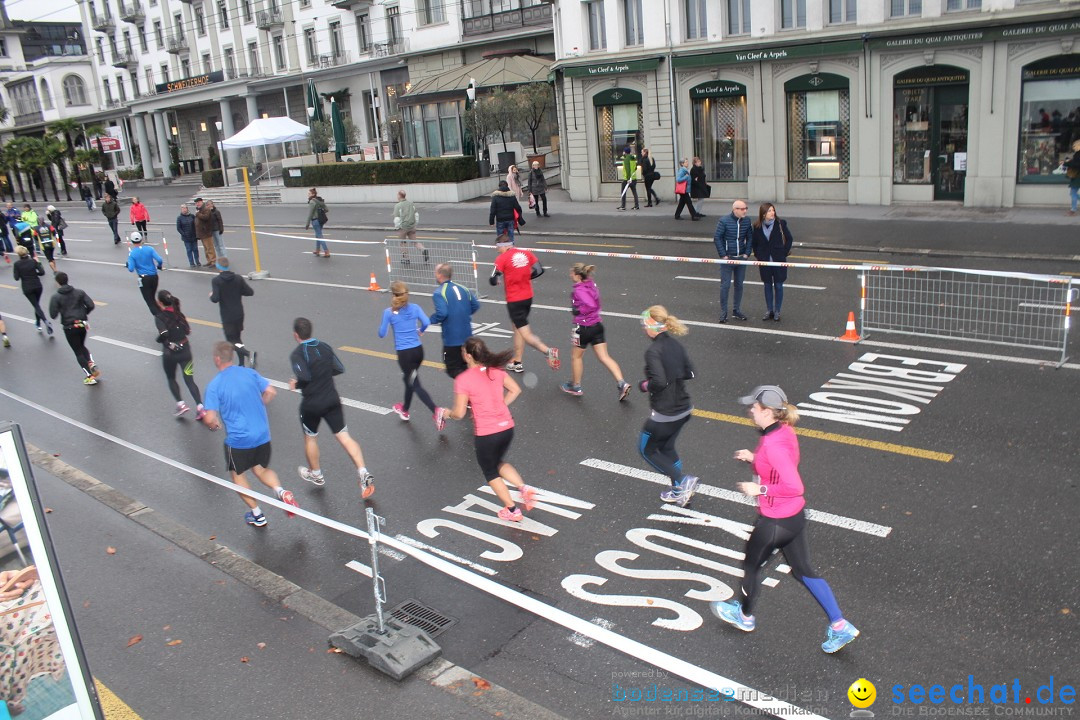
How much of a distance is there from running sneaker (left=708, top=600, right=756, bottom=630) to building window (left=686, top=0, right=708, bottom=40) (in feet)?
78.2

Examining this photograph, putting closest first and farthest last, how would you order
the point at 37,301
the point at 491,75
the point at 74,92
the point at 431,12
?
the point at 37,301 < the point at 491,75 < the point at 431,12 < the point at 74,92

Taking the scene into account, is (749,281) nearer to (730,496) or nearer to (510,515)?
(730,496)

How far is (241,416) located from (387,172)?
96.9 ft

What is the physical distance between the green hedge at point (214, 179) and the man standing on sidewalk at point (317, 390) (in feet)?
142

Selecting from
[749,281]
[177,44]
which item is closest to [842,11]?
[749,281]

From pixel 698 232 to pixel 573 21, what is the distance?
10694mm

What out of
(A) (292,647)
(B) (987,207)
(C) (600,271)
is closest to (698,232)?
(C) (600,271)

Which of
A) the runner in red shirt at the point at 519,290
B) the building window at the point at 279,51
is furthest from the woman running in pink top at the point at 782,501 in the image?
the building window at the point at 279,51

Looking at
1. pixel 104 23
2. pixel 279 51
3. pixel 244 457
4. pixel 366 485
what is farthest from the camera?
pixel 104 23

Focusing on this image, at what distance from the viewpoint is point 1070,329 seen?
11.5m

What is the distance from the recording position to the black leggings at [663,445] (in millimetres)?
7277

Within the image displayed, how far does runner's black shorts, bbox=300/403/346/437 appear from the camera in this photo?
831 cm

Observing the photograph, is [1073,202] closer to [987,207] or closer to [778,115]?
[987,207]

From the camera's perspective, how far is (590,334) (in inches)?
398
